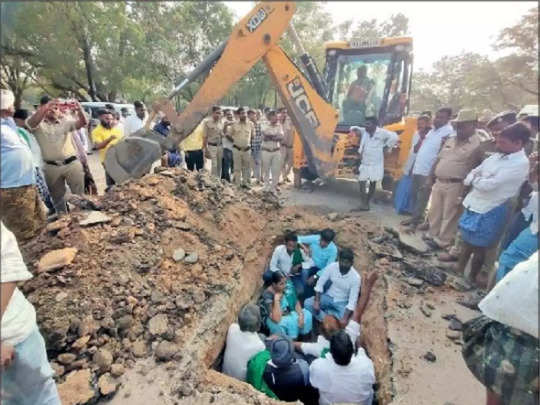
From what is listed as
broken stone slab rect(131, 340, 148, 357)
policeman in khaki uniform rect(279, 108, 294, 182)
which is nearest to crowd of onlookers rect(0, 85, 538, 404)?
broken stone slab rect(131, 340, 148, 357)

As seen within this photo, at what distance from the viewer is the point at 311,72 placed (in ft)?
16.2

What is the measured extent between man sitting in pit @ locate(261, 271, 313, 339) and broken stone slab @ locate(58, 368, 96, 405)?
1.72 m

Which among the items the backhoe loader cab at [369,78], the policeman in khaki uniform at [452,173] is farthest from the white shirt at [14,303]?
the backhoe loader cab at [369,78]

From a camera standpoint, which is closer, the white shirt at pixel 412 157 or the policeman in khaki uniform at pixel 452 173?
the policeman in khaki uniform at pixel 452 173

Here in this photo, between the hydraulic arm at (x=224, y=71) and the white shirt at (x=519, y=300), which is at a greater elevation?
the hydraulic arm at (x=224, y=71)

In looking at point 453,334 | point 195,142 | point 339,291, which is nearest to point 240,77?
point 195,142

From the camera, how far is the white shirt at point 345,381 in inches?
96.0

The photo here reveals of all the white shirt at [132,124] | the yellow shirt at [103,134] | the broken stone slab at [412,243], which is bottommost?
the broken stone slab at [412,243]

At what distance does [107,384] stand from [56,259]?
105 centimetres

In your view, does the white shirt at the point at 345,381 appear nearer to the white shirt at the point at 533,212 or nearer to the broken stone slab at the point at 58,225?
the white shirt at the point at 533,212

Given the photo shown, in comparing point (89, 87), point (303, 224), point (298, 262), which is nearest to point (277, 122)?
point (303, 224)

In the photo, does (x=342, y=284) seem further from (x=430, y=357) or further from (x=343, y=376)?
(x=343, y=376)

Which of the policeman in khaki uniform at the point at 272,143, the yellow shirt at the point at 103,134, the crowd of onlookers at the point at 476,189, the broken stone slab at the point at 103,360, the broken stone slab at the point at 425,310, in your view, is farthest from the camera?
the policeman in khaki uniform at the point at 272,143

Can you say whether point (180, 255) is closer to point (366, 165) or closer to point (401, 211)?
point (366, 165)
